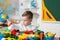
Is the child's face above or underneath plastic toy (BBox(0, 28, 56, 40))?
above

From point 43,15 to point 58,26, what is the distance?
0.12 metres

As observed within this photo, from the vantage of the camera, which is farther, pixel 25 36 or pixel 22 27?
pixel 22 27

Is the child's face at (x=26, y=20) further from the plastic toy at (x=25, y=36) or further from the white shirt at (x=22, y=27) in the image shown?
the plastic toy at (x=25, y=36)

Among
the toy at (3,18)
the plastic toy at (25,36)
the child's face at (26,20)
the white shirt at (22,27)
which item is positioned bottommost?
the plastic toy at (25,36)

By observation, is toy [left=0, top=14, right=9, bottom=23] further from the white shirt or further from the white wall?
the white wall

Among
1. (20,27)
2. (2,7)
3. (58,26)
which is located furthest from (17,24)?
(58,26)

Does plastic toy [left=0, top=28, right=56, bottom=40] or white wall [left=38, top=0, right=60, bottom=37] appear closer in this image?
plastic toy [left=0, top=28, right=56, bottom=40]

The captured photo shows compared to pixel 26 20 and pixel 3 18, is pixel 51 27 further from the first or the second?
pixel 3 18

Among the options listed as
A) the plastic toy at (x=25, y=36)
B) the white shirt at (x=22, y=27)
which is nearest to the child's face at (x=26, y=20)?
the white shirt at (x=22, y=27)

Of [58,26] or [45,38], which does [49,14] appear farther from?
[45,38]

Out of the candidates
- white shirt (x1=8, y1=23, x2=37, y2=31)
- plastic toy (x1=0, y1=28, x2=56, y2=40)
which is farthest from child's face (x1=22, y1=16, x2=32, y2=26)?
plastic toy (x1=0, y1=28, x2=56, y2=40)

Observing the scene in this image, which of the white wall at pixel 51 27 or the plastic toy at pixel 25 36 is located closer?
the plastic toy at pixel 25 36

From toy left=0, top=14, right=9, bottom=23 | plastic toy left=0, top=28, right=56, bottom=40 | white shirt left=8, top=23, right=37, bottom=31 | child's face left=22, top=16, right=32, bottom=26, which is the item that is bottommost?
plastic toy left=0, top=28, right=56, bottom=40

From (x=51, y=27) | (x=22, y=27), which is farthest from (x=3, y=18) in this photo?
(x=51, y=27)
